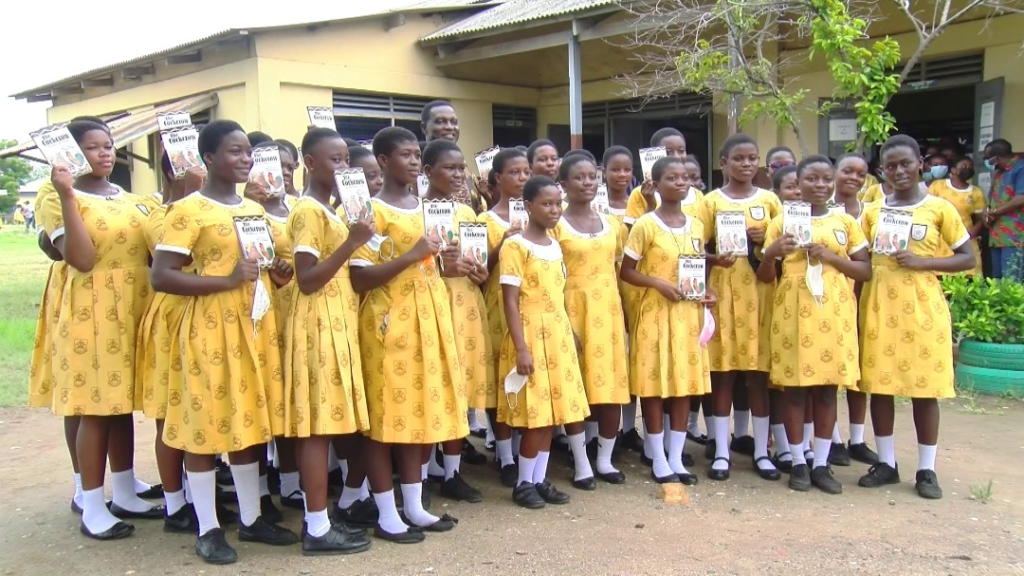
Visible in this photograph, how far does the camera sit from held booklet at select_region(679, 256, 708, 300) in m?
4.25

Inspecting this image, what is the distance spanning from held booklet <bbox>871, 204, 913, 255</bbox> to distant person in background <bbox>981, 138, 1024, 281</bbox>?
5043 millimetres

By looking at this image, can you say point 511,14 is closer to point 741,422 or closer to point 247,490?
point 741,422

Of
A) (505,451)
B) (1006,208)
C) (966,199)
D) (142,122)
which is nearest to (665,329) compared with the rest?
(505,451)

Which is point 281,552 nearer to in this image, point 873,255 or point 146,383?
point 146,383

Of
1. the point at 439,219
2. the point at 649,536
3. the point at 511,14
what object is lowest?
the point at 649,536

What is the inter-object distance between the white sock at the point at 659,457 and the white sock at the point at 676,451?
0.12 feet

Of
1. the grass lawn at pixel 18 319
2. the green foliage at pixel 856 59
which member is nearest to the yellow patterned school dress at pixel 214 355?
the grass lawn at pixel 18 319

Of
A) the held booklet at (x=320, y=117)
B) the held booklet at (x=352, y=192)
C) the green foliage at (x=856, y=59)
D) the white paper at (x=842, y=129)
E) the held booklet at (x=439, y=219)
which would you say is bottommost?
the held booklet at (x=439, y=219)

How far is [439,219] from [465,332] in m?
0.83

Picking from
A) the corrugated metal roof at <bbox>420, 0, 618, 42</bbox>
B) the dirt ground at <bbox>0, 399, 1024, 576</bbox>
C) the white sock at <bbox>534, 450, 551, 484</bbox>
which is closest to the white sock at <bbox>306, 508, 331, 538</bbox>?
the dirt ground at <bbox>0, 399, 1024, 576</bbox>

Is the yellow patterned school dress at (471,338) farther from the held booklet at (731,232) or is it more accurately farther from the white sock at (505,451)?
the held booklet at (731,232)

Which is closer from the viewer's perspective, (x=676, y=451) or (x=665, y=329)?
(x=665, y=329)

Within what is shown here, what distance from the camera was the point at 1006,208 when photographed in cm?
836

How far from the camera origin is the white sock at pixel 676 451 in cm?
462
